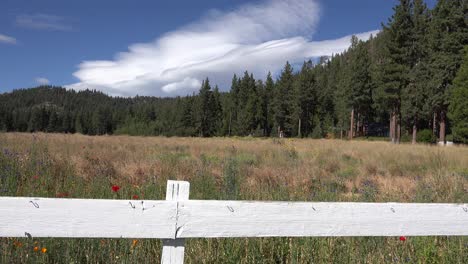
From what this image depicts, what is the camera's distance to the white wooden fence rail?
6.08ft

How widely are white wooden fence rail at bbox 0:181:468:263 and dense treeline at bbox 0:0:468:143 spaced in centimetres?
3129

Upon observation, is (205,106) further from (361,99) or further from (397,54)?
(397,54)

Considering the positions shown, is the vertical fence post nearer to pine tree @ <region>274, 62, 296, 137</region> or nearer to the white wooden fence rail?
the white wooden fence rail

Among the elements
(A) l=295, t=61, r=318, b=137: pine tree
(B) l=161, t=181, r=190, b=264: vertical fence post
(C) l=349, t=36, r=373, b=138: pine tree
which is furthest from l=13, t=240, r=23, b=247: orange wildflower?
(A) l=295, t=61, r=318, b=137: pine tree

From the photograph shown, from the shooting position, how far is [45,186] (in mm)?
4746

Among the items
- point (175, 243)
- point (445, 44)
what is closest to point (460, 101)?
point (445, 44)

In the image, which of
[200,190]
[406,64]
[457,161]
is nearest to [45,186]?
[200,190]

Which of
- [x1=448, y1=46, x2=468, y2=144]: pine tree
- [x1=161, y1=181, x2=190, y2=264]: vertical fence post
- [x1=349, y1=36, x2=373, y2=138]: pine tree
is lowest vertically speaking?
[x1=161, y1=181, x2=190, y2=264]: vertical fence post

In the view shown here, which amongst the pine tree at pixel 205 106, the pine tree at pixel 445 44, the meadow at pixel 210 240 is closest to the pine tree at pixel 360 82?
the pine tree at pixel 445 44

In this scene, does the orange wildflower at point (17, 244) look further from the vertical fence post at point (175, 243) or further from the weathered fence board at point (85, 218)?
the vertical fence post at point (175, 243)

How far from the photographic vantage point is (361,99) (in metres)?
49.8

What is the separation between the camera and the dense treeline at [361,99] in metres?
32.2

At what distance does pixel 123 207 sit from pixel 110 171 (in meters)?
5.48

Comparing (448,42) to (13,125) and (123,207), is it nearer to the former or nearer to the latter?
(123,207)
